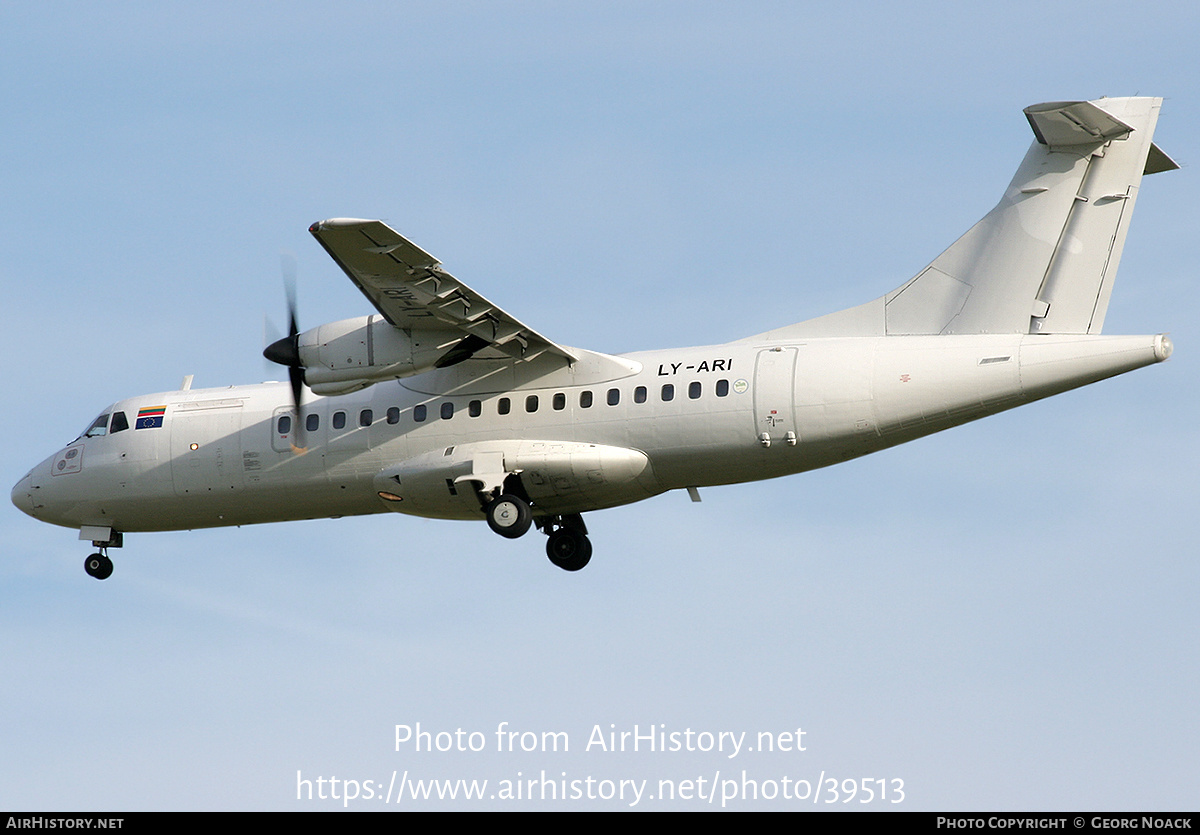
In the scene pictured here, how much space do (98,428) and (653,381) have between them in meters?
10.3

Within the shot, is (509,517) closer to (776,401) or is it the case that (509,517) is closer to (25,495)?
(776,401)

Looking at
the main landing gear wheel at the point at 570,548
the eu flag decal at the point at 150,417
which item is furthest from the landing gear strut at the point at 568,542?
the eu flag decal at the point at 150,417

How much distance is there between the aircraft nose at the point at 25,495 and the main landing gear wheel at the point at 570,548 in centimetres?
935

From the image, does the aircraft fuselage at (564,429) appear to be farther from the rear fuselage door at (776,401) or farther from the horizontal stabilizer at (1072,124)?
the horizontal stabilizer at (1072,124)

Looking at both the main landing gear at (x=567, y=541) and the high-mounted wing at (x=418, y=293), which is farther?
the main landing gear at (x=567, y=541)

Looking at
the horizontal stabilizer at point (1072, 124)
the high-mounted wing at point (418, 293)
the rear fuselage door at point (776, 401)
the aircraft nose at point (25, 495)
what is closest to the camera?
the high-mounted wing at point (418, 293)

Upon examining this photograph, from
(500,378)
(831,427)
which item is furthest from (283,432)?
(831,427)

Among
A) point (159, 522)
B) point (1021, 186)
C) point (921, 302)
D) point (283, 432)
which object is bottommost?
point (159, 522)

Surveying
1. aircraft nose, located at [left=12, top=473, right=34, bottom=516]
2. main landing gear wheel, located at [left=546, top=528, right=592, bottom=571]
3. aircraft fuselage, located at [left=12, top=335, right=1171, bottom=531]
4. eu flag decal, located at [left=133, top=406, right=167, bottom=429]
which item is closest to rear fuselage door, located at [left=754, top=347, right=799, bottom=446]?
aircraft fuselage, located at [left=12, top=335, right=1171, bottom=531]

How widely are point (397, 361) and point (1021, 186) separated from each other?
383 inches

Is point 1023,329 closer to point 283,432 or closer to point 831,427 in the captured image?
point 831,427

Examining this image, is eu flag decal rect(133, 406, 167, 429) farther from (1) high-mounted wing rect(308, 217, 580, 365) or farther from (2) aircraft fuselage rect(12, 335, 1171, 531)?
(1) high-mounted wing rect(308, 217, 580, 365)

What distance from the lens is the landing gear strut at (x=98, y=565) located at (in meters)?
26.8

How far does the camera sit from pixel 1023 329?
21.9 metres
